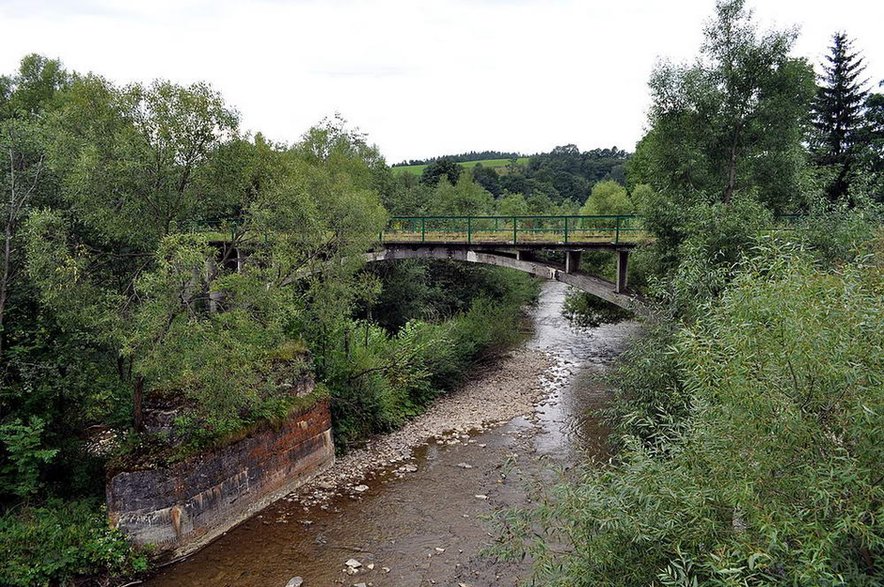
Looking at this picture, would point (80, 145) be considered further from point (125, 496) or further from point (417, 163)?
point (417, 163)

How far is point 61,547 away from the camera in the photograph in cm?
912

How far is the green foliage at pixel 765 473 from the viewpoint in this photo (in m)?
3.96

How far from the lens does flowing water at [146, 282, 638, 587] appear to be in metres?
9.90

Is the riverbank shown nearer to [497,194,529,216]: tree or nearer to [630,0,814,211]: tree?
[630,0,814,211]: tree

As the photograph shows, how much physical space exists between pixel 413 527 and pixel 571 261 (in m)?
12.5

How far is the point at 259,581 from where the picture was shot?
9867 mm

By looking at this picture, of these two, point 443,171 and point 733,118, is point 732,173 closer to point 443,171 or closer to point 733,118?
point 733,118

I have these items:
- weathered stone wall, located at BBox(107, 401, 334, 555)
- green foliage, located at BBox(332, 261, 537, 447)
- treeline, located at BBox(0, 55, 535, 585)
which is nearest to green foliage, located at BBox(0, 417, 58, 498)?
treeline, located at BBox(0, 55, 535, 585)

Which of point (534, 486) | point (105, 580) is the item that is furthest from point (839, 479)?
point (105, 580)

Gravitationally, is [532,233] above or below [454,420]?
above

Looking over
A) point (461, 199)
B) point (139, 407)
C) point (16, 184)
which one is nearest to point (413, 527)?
point (139, 407)

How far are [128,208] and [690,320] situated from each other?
11074 millimetres

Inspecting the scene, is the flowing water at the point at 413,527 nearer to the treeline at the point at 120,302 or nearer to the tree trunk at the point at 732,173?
the treeline at the point at 120,302

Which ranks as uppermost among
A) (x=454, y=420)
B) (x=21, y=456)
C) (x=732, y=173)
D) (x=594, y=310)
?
(x=732, y=173)
